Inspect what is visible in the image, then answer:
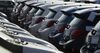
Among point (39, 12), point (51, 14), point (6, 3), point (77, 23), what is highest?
point (77, 23)

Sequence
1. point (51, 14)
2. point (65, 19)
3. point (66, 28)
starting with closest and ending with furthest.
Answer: point (66, 28) < point (65, 19) < point (51, 14)

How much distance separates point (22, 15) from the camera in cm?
1850

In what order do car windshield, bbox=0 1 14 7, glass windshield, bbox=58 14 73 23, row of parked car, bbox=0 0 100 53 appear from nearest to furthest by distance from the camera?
row of parked car, bbox=0 0 100 53 → glass windshield, bbox=58 14 73 23 → car windshield, bbox=0 1 14 7

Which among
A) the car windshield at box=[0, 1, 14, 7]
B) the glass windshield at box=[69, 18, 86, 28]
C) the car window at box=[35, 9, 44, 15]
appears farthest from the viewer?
the car windshield at box=[0, 1, 14, 7]

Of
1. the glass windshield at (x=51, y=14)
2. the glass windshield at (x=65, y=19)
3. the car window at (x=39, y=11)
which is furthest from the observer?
the car window at (x=39, y=11)

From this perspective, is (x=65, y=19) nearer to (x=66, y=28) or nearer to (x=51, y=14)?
(x=66, y=28)

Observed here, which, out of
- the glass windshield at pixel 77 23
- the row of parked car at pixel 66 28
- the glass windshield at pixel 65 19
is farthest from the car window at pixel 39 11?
the glass windshield at pixel 77 23

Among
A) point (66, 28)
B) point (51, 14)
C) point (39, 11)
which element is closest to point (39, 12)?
point (39, 11)

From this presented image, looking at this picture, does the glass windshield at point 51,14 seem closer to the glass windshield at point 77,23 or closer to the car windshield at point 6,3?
the glass windshield at point 77,23

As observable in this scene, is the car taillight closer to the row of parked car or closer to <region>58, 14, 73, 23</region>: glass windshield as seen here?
the row of parked car

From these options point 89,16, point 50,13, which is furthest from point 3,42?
point 50,13

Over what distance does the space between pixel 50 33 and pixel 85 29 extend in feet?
8.41

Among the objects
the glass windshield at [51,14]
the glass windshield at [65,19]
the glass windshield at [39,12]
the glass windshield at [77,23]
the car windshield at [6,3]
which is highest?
the glass windshield at [77,23]

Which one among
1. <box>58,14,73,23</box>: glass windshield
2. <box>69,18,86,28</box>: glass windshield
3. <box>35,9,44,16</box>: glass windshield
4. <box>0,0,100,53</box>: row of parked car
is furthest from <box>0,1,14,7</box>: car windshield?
<box>69,18,86,28</box>: glass windshield
